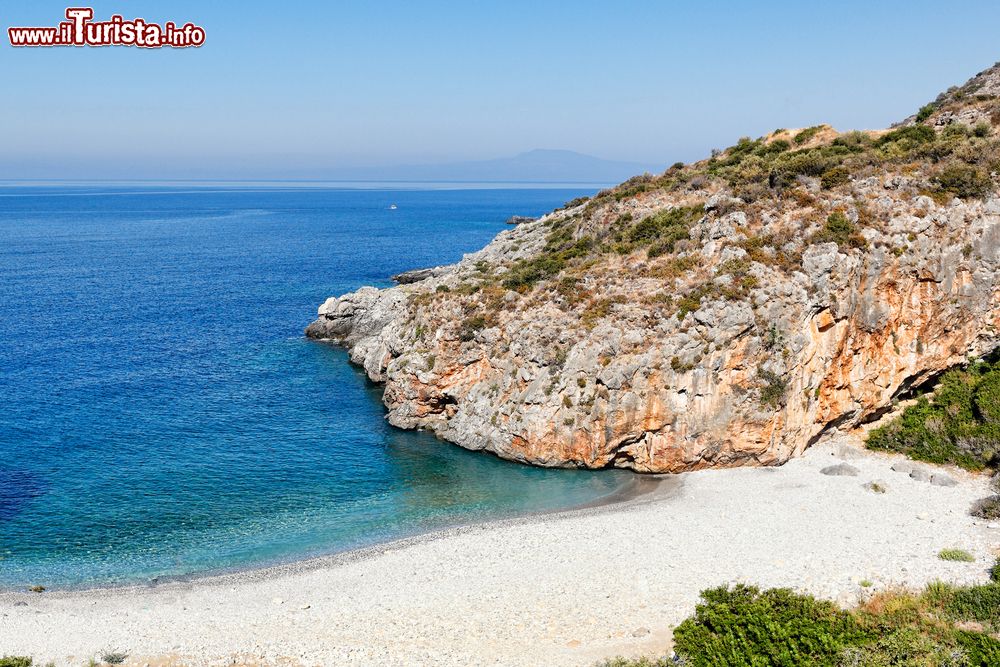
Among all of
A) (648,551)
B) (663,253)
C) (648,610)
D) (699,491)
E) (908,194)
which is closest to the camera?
(648,610)

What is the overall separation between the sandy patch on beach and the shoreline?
0.17m

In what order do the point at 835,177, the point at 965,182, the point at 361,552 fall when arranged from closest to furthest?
the point at 361,552, the point at 965,182, the point at 835,177

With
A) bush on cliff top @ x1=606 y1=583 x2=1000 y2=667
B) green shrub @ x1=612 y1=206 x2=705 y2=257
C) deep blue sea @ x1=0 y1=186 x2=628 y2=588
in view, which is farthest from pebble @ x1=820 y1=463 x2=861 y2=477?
green shrub @ x1=612 y1=206 x2=705 y2=257

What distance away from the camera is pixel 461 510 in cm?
3359

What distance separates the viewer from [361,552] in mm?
29484

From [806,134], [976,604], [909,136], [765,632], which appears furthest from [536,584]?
[806,134]

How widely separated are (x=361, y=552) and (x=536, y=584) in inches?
315

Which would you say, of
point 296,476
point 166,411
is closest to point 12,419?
point 166,411

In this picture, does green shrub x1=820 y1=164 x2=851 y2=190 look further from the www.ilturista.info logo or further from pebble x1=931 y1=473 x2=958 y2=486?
the www.ilturista.info logo

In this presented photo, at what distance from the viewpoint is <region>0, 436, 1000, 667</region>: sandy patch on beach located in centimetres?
2241

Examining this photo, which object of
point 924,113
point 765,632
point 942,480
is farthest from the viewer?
point 924,113

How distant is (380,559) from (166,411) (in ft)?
78.9

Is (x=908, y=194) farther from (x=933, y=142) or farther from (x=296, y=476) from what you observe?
(x=296, y=476)

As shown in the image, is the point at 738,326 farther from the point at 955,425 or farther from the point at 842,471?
the point at 955,425
